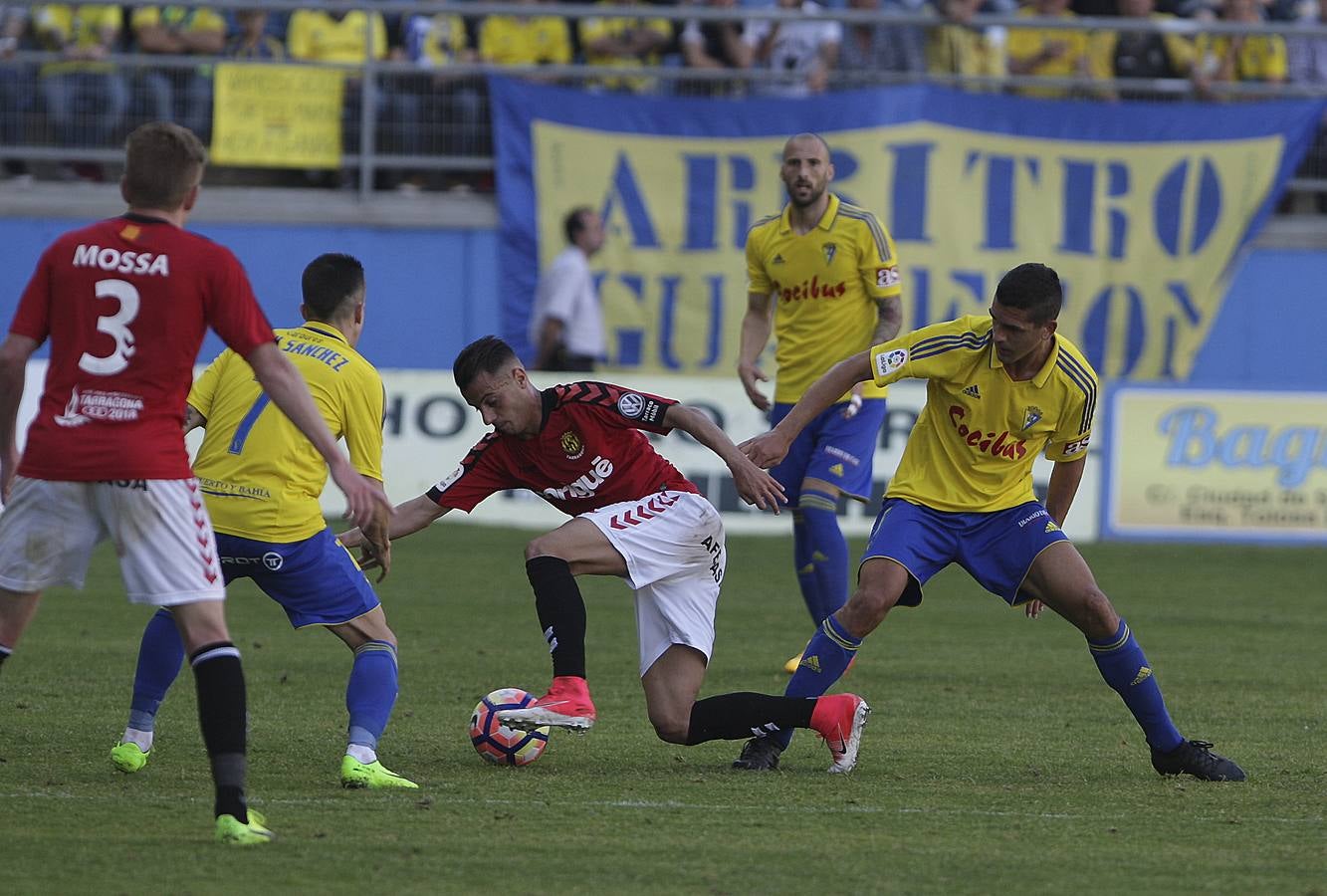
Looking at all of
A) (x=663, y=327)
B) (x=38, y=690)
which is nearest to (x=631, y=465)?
(x=38, y=690)

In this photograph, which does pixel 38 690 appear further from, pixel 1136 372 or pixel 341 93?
pixel 1136 372

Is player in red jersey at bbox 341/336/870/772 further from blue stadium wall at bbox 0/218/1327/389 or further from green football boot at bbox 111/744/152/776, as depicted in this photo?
blue stadium wall at bbox 0/218/1327/389

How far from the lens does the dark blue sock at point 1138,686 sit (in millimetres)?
6758

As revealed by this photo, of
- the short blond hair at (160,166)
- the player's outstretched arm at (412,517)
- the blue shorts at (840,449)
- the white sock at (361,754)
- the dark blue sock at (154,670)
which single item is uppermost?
Answer: the short blond hair at (160,166)

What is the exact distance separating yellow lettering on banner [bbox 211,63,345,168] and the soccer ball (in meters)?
11.8

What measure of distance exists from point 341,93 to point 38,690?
34.2 ft

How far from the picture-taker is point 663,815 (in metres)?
5.88

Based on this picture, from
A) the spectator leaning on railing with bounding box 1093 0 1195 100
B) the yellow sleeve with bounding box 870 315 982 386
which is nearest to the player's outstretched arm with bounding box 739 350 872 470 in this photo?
the yellow sleeve with bounding box 870 315 982 386

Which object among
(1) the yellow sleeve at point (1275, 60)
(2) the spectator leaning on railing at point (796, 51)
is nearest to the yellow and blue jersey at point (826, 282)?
(2) the spectator leaning on railing at point (796, 51)

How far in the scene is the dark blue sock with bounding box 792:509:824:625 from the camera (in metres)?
9.63

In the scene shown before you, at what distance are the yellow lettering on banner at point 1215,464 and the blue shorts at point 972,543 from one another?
31.5 ft

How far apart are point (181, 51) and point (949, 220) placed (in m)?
7.26

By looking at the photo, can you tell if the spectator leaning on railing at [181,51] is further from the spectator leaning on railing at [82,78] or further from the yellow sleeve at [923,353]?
the yellow sleeve at [923,353]

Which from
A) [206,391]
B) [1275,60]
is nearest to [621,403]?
→ [206,391]
